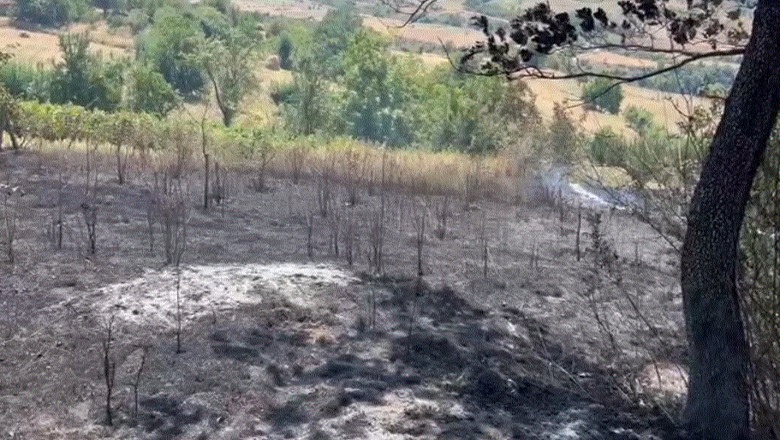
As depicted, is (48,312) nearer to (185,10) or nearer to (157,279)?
(157,279)

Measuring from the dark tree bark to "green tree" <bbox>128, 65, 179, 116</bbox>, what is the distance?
1060 inches

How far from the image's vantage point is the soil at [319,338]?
17.6ft

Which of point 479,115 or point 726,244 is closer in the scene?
point 726,244

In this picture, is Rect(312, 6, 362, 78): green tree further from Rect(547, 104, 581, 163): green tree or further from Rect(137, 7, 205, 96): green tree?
Rect(547, 104, 581, 163): green tree

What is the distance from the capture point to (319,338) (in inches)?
251

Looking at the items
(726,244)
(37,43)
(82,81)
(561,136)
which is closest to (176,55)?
(82,81)

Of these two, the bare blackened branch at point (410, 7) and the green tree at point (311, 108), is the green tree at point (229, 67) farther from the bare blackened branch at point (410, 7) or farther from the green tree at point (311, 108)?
the bare blackened branch at point (410, 7)

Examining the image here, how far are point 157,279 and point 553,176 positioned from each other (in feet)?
39.0

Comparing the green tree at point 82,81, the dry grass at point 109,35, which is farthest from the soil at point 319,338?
the dry grass at point 109,35

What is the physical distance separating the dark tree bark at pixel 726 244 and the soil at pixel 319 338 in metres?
0.45

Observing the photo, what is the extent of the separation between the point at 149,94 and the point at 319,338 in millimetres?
26457

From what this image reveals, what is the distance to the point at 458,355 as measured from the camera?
643 centimetres

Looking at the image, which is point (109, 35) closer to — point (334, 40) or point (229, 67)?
point (334, 40)

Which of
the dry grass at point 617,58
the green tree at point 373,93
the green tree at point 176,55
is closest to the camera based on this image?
the dry grass at point 617,58
